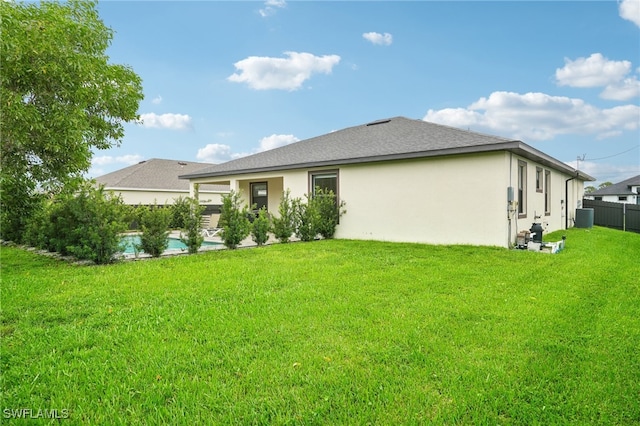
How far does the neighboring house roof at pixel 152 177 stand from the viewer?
2053 centimetres

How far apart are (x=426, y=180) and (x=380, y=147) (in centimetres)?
203

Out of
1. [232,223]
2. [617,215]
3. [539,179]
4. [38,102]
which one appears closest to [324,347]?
[232,223]

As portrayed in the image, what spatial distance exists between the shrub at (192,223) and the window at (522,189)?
27.7ft

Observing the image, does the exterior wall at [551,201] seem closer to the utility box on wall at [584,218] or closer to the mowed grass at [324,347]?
the utility box on wall at [584,218]

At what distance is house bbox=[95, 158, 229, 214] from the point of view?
797 inches

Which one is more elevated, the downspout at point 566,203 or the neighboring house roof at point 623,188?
the neighboring house roof at point 623,188

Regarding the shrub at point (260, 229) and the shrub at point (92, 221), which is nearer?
the shrub at point (92, 221)

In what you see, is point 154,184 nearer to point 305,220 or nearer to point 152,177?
point 152,177

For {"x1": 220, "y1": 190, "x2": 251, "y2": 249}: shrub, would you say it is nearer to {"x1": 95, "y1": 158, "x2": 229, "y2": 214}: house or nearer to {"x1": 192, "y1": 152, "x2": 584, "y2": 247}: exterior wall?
{"x1": 192, "y1": 152, "x2": 584, "y2": 247}: exterior wall

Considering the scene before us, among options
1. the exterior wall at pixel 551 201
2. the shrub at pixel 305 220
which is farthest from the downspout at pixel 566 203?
the shrub at pixel 305 220

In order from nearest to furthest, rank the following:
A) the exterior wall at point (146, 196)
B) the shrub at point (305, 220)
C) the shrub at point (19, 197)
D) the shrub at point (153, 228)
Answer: the shrub at point (19, 197) < the shrub at point (153, 228) < the shrub at point (305, 220) < the exterior wall at point (146, 196)

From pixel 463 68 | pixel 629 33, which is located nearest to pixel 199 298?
pixel 463 68

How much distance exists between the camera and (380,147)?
10938mm

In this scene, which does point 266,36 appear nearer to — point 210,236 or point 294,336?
point 210,236
